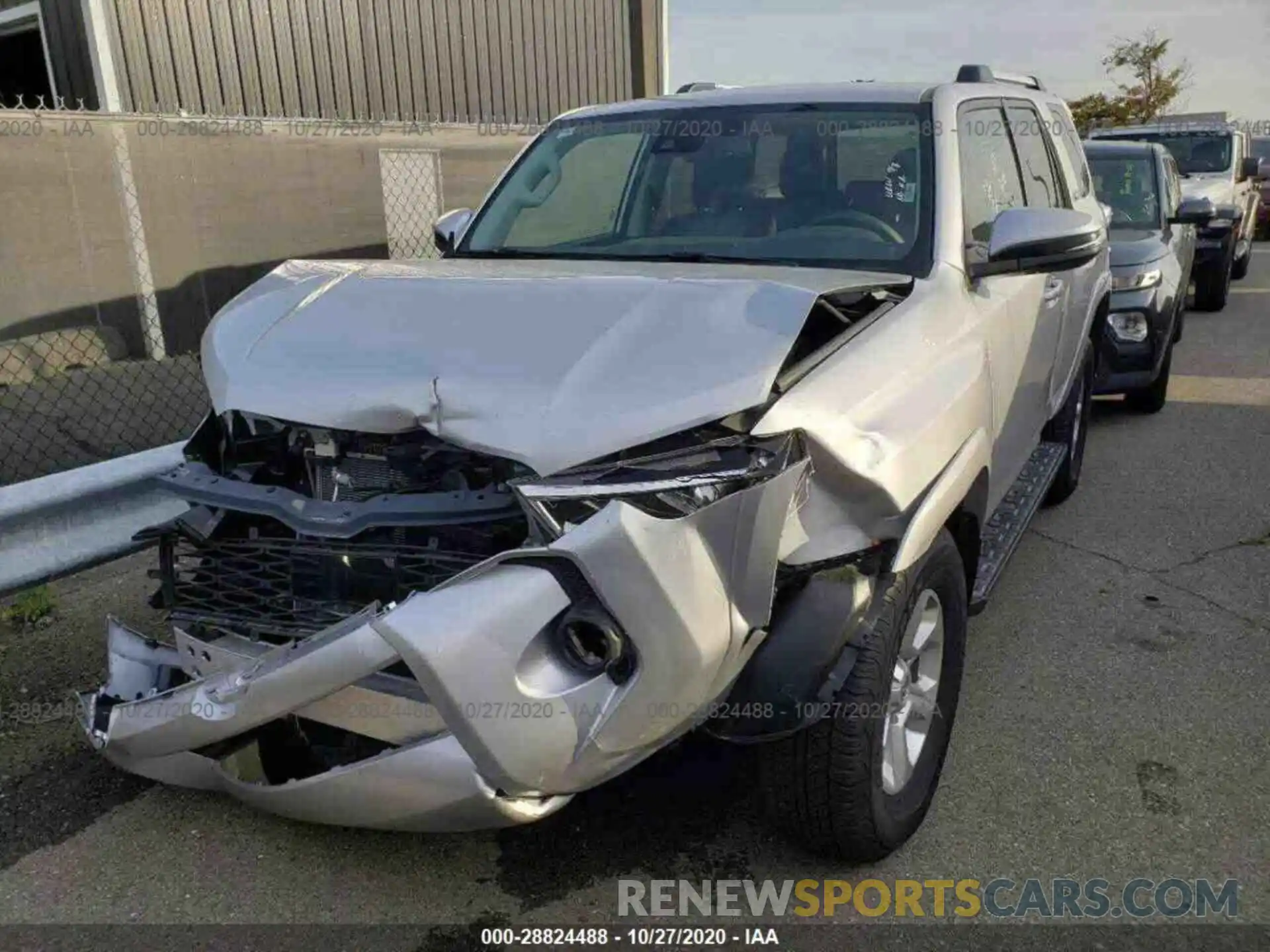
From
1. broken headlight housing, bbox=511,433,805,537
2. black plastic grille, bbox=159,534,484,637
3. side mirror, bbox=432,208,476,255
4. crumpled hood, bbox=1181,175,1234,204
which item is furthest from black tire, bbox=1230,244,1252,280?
black plastic grille, bbox=159,534,484,637

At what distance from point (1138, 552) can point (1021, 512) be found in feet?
3.79

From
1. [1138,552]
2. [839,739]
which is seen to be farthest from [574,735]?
[1138,552]

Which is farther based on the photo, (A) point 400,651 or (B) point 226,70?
(B) point 226,70

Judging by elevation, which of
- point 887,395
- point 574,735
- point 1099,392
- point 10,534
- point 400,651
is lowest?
point 1099,392

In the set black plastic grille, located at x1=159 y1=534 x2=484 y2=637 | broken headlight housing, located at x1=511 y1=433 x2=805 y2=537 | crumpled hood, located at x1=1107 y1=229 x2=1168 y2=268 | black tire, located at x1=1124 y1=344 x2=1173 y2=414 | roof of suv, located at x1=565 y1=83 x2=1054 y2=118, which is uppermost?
roof of suv, located at x1=565 y1=83 x2=1054 y2=118

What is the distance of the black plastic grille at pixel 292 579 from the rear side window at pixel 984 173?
2.05m

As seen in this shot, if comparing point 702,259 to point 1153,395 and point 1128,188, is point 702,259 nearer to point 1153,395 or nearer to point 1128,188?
point 1153,395

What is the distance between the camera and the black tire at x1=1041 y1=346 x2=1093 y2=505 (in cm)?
515

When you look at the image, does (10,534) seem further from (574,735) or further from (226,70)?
(226,70)

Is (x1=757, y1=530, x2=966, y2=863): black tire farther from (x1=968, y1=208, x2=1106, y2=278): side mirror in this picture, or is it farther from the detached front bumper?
(x1=968, y1=208, x2=1106, y2=278): side mirror

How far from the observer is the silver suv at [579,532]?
6.48 ft

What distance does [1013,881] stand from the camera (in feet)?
8.75

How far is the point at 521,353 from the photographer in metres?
2.36
